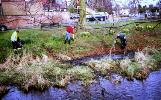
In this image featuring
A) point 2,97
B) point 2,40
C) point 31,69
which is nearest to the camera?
point 2,97

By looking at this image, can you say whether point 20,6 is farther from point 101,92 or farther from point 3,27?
point 101,92

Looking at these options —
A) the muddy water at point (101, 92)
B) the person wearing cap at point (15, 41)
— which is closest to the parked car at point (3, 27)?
the person wearing cap at point (15, 41)

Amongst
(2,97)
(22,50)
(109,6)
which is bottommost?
(2,97)

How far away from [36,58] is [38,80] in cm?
519

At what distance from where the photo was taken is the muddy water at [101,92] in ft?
51.3

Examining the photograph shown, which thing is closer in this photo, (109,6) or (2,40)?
(2,40)

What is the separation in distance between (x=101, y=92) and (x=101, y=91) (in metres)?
0.15

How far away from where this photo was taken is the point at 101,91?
16422 mm

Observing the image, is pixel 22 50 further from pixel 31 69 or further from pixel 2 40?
pixel 31 69

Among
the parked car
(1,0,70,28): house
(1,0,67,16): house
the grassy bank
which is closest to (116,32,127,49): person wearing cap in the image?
the grassy bank

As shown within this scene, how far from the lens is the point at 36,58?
22.0 meters

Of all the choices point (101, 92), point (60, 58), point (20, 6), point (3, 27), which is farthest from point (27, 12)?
point (101, 92)

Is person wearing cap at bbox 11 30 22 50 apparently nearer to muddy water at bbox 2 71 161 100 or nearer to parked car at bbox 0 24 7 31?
muddy water at bbox 2 71 161 100

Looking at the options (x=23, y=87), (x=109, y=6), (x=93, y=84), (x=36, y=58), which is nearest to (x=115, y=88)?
(x=93, y=84)
